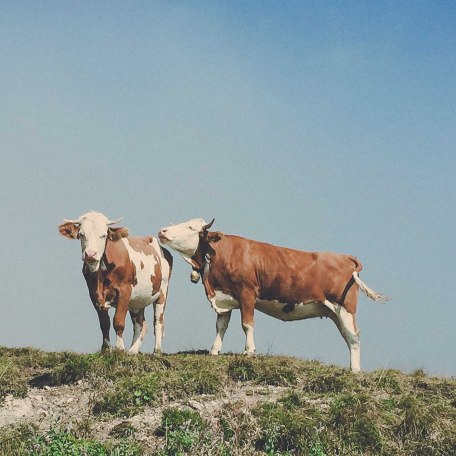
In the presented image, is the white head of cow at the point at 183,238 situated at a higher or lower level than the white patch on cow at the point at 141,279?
higher

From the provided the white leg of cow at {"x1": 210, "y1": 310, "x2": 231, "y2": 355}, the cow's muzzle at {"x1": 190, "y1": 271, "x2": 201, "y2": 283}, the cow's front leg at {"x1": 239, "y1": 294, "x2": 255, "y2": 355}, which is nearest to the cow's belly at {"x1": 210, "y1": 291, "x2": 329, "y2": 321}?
the white leg of cow at {"x1": 210, "y1": 310, "x2": 231, "y2": 355}

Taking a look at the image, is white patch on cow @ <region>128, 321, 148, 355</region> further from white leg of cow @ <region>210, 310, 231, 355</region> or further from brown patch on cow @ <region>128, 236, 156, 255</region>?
white leg of cow @ <region>210, 310, 231, 355</region>

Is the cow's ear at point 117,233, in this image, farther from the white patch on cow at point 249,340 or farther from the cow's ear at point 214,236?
the white patch on cow at point 249,340

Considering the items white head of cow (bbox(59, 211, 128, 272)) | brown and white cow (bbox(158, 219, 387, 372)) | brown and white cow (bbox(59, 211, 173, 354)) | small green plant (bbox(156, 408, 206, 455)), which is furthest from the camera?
brown and white cow (bbox(158, 219, 387, 372))

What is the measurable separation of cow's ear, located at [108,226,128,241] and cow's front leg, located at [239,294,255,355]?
3.14 meters

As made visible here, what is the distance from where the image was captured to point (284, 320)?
1970 cm

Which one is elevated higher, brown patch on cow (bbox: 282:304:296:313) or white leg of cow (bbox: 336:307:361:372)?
brown patch on cow (bbox: 282:304:296:313)

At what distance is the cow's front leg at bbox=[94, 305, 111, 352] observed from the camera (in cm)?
1808

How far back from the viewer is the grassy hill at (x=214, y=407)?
13.0 m

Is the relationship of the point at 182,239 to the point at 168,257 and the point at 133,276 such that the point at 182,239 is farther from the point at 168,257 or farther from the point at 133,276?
the point at 168,257

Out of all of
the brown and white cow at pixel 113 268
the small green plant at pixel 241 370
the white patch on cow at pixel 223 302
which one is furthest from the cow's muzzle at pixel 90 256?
the small green plant at pixel 241 370

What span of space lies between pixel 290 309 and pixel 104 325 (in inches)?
177

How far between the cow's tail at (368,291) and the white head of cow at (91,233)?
6.01 metres

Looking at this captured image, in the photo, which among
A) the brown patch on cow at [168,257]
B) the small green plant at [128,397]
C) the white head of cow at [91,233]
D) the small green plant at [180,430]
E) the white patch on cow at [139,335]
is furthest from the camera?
the brown patch on cow at [168,257]
